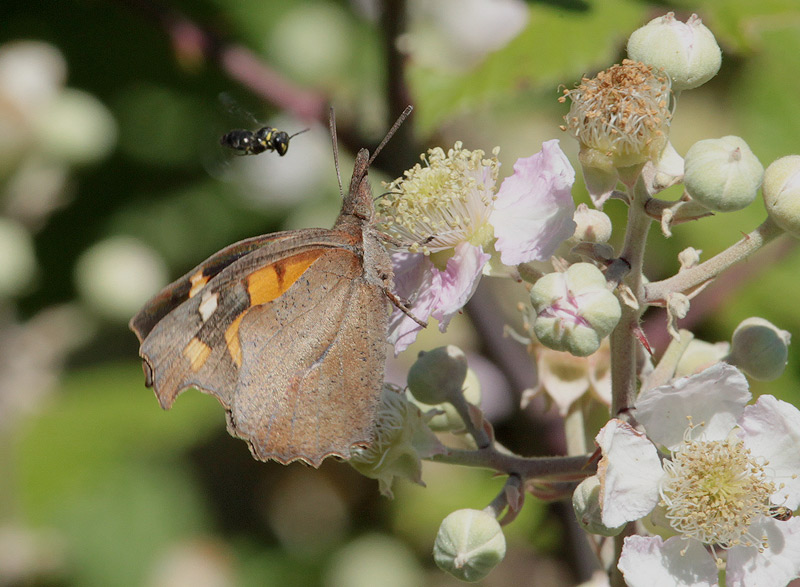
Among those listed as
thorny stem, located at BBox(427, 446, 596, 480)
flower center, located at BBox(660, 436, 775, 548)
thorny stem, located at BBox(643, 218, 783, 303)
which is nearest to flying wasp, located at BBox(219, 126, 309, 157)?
thorny stem, located at BBox(427, 446, 596, 480)

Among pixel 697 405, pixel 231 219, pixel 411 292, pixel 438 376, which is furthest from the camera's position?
pixel 231 219

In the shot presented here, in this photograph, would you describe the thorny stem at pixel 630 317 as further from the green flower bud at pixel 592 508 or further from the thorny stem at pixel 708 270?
the green flower bud at pixel 592 508

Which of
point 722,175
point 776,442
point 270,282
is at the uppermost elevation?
point 722,175

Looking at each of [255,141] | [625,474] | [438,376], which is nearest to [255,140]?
[255,141]

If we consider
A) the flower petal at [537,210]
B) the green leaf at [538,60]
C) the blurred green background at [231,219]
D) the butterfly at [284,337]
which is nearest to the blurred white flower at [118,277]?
the blurred green background at [231,219]

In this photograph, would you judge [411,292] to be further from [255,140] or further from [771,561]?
[771,561]
